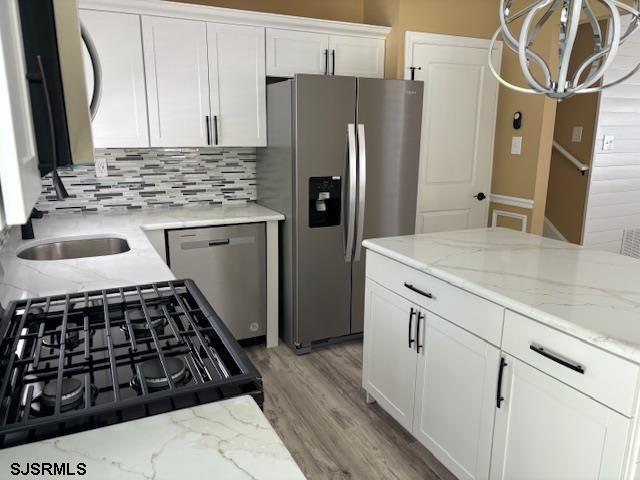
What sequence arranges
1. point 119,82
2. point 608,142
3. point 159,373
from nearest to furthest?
point 159,373, point 119,82, point 608,142

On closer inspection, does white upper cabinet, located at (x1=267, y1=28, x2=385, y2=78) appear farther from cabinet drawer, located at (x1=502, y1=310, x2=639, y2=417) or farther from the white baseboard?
the white baseboard

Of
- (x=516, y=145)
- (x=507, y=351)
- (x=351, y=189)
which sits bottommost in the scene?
(x=507, y=351)

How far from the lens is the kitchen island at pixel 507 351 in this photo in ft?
4.35

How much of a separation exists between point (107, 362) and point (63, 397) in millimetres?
142

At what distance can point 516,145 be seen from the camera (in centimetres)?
372

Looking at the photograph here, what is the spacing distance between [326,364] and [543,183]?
2.06 meters

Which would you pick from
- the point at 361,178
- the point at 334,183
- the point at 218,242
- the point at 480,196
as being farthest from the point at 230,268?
the point at 480,196

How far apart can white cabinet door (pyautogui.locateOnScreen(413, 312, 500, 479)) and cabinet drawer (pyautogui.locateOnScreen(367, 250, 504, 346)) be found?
0.04 metres

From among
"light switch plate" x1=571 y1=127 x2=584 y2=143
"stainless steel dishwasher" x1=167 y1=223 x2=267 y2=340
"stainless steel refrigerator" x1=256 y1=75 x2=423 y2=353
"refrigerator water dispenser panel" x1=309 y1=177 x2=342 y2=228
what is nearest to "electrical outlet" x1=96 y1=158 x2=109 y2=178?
"stainless steel dishwasher" x1=167 y1=223 x2=267 y2=340

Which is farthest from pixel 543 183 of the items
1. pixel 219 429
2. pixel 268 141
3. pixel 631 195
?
pixel 219 429

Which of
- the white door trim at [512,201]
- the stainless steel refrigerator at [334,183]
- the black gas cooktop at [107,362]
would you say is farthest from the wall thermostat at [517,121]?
the black gas cooktop at [107,362]

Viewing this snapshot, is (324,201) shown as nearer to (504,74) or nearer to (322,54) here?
(322,54)

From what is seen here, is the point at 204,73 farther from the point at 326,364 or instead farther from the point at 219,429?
the point at 219,429

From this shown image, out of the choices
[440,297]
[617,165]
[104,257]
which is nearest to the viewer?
[440,297]
